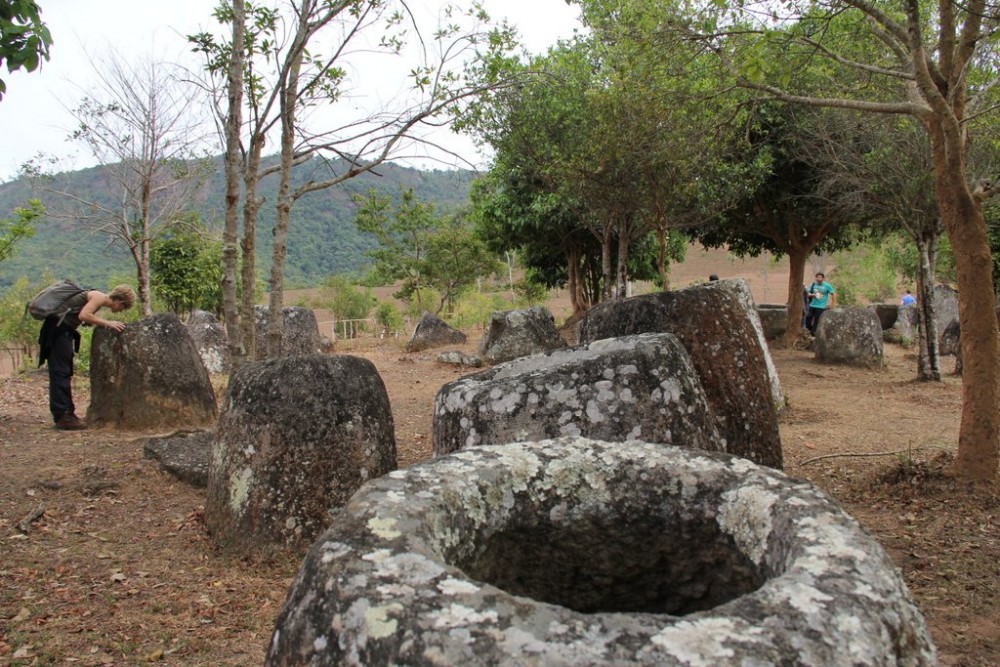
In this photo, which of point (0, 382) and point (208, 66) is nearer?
point (208, 66)

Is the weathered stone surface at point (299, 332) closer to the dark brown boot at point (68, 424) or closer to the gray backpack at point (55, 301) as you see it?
the dark brown boot at point (68, 424)

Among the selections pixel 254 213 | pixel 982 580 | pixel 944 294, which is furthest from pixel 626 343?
pixel 944 294

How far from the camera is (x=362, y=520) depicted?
1.71m

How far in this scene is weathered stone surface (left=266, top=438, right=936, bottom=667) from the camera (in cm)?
131

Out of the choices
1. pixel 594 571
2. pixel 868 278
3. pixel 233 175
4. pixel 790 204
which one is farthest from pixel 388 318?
pixel 594 571

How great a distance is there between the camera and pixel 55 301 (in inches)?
333

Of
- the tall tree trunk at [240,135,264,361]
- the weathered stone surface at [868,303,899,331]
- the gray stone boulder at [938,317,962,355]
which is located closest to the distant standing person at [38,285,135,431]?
the tall tree trunk at [240,135,264,361]

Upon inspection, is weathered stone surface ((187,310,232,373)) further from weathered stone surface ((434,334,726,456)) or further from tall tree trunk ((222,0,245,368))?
weathered stone surface ((434,334,726,456))

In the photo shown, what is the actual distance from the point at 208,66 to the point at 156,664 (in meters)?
7.45

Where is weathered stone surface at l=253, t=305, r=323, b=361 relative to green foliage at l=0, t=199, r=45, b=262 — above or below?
below

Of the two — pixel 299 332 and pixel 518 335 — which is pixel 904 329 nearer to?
pixel 518 335

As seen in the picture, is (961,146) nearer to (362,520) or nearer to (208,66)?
(362,520)

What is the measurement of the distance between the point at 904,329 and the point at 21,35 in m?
22.0

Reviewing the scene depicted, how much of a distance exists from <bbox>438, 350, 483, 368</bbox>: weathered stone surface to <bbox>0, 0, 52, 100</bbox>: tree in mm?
12104
